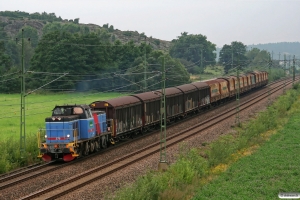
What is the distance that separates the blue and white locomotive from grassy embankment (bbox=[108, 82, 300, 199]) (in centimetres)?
655

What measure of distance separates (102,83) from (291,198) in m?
53.4

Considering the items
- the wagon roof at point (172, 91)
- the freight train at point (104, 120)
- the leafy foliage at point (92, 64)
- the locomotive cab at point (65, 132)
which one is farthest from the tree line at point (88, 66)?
the locomotive cab at point (65, 132)

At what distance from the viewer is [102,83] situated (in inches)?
2667

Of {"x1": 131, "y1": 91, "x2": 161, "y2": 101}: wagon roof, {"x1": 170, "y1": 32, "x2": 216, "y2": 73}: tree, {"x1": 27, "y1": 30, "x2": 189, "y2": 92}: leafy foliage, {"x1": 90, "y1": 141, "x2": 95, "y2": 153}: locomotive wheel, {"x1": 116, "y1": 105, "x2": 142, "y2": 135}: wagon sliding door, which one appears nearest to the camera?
{"x1": 90, "y1": 141, "x2": 95, "y2": 153}: locomotive wheel

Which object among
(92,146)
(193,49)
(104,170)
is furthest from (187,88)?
(193,49)

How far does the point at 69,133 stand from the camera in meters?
25.3

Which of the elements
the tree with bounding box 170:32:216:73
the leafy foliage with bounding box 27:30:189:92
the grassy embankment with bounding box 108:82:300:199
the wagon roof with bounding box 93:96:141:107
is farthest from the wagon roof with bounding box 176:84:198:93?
the tree with bounding box 170:32:216:73

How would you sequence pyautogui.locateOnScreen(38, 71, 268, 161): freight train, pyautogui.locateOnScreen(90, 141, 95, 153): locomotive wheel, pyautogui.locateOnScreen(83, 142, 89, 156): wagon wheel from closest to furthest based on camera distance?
1. pyautogui.locateOnScreen(38, 71, 268, 161): freight train
2. pyautogui.locateOnScreen(83, 142, 89, 156): wagon wheel
3. pyautogui.locateOnScreen(90, 141, 95, 153): locomotive wheel

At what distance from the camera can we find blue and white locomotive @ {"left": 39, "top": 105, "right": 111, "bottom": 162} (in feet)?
82.9

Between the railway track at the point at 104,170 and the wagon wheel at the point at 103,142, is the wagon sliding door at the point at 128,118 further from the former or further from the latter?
the railway track at the point at 104,170

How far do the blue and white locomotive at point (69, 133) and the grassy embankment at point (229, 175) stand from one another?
6554 mm

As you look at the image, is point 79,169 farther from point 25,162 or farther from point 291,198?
point 291,198

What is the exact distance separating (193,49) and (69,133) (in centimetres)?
11221

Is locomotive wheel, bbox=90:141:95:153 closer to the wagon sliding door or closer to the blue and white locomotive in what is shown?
the blue and white locomotive
